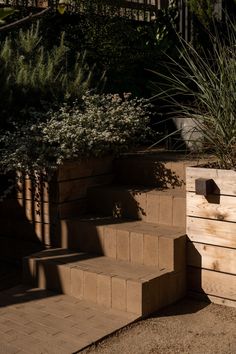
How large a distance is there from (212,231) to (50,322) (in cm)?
122

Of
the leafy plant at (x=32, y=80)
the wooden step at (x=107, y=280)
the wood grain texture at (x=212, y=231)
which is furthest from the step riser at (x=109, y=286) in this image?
the leafy plant at (x=32, y=80)

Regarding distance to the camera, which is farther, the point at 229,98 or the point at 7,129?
the point at 7,129

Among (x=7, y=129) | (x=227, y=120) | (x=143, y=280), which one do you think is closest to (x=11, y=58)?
(x=7, y=129)

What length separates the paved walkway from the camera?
11.0 feet

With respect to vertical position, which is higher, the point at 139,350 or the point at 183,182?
the point at 183,182

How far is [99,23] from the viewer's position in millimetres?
7230

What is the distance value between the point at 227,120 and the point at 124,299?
1388 millimetres

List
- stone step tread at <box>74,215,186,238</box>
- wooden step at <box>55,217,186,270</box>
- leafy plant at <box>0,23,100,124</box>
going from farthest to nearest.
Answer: leafy plant at <box>0,23,100,124</box> < stone step tread at <box>74,215,186,238</box> < wooden step at <box>55,217,186,270</box>

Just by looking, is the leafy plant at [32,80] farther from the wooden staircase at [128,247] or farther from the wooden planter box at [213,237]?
the wooden planter box at [213,237]

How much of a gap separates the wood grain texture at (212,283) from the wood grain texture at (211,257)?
0.04 meters

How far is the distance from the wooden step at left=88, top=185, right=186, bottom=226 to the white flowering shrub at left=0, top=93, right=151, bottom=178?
356 mm

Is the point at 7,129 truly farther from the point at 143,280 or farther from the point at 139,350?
the point at 139,350

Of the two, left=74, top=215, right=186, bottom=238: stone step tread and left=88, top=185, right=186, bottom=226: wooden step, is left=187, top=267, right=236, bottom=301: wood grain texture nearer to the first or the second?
left=74, top=215, right=186, bottom=238: stone step tread

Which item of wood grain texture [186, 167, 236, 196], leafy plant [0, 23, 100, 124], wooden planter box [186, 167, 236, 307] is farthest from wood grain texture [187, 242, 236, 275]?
leafy plant [0, 23, 100, 124]
